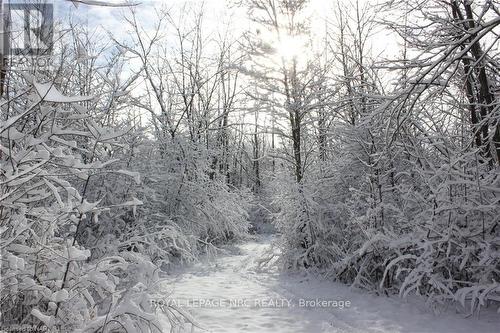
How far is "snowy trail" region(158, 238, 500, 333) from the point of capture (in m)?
4.87

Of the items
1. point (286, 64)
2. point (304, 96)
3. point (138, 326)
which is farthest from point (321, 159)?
point (138, 326)

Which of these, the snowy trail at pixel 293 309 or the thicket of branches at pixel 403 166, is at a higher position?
the thicket of branches at pixel 403 166

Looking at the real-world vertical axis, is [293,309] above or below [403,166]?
below

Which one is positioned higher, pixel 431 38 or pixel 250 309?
pixel 431 38

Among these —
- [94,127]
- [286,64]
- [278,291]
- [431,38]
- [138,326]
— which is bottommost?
[278,291]

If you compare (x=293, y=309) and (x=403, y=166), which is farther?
(x=403, y=166)

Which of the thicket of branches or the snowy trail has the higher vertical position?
the thicket of branches

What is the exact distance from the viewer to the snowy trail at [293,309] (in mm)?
4867

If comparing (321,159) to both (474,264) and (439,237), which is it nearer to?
(439,237)

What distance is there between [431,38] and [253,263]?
6.68 meters

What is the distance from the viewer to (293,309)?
5832 mm

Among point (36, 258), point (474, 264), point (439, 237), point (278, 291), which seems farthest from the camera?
point (278, 291)

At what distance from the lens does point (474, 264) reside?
514 centimetres

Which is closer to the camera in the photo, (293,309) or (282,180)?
(293,309)
